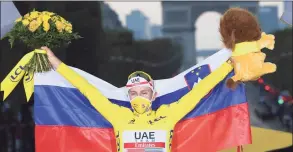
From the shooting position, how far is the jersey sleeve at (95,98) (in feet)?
11.0

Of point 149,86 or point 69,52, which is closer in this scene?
point 149,86

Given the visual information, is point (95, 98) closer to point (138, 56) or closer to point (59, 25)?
point (59, 25)

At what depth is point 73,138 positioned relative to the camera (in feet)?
11.9

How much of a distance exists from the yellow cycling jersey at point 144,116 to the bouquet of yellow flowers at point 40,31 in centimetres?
15

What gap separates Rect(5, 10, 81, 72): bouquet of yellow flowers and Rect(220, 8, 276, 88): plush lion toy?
2.96 ft

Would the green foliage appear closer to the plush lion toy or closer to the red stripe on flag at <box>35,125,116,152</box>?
the red stripe on flag at <box>35,125,116,152</box>

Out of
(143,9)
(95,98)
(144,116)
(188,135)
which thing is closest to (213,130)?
(188,135)

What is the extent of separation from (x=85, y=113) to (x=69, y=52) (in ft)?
4.61

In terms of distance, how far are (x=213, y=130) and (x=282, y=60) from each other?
185 cm

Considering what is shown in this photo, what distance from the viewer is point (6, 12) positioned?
470 cm

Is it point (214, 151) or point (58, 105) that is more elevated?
point (58, 105)

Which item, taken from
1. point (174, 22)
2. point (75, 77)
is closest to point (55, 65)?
point (75, 77)

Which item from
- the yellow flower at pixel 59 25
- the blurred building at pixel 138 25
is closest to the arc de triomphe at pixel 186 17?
the blurred building at pixel 138 25

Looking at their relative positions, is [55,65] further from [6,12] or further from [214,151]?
[6,12]
